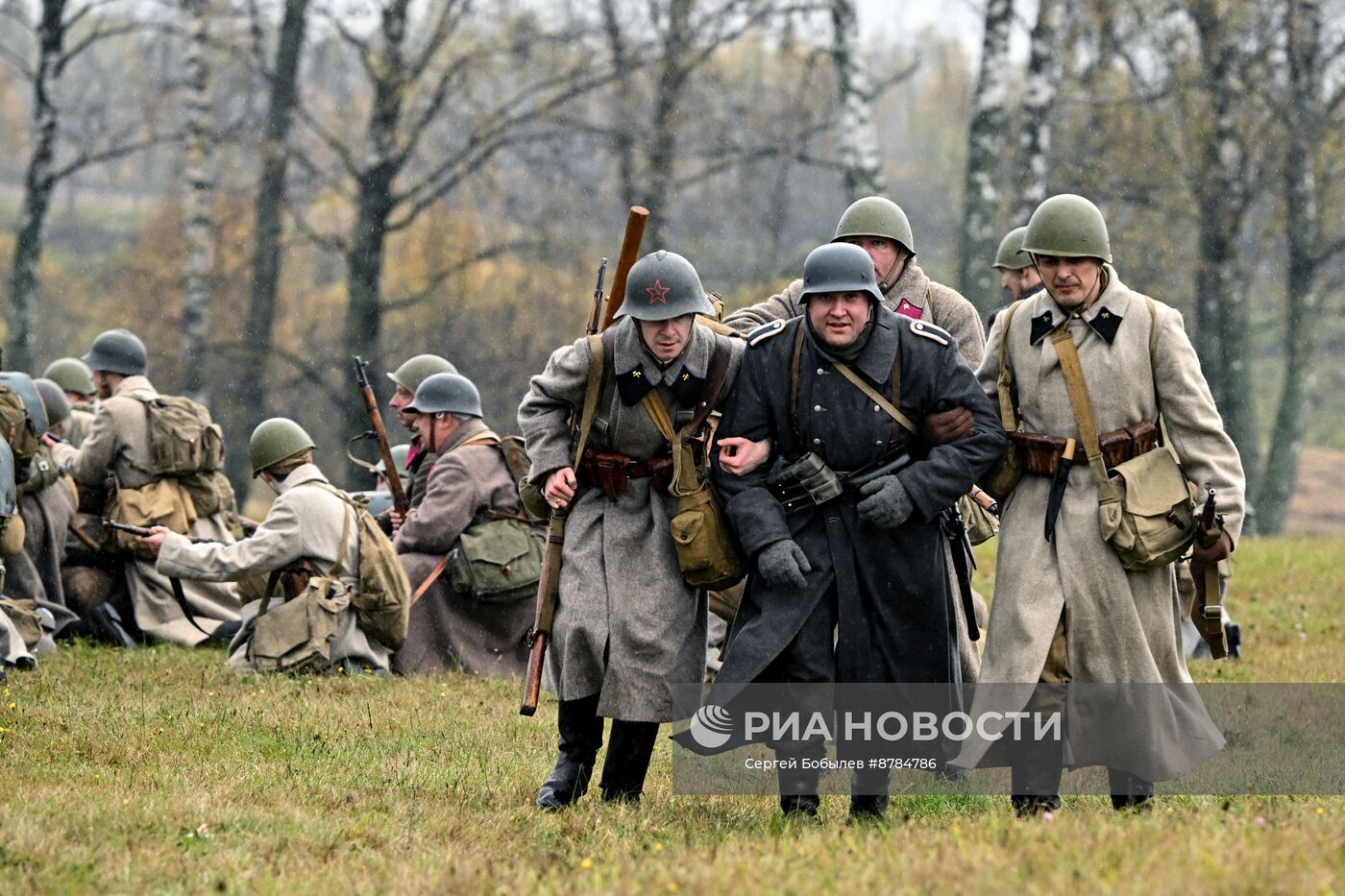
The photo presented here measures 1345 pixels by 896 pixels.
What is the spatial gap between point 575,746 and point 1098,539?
2.13 meters

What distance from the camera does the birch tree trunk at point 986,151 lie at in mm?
18391

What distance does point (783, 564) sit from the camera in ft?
20.1

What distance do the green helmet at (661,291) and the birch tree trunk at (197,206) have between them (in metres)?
16.1

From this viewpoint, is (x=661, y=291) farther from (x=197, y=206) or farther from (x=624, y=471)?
(x=197, y=206)

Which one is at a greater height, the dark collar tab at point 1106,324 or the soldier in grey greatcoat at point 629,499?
the dark collar tab at point 1106,324

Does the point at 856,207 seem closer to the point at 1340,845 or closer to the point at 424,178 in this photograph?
the point at 1340,845

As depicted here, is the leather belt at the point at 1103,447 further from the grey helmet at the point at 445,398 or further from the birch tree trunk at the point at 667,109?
the birch tree trunk at the point at 667,109

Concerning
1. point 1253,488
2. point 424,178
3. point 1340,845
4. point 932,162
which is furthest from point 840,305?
point 932,162

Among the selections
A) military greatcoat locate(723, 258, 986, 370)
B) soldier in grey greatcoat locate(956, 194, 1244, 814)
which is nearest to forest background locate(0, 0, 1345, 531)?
military greatcoat locate(723, 258, 986, 370)

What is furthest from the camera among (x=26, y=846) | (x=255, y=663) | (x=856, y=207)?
(x=255, y=663)

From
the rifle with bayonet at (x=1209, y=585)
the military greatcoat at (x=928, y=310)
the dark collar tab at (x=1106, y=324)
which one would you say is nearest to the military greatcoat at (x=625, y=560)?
the military greatcoat at (x=928, y=310)

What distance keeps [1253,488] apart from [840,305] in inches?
1174

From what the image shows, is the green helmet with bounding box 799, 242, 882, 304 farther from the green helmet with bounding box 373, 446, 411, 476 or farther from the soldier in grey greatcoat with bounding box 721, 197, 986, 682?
the green helmet with bounding box 373, 446, 411, 476

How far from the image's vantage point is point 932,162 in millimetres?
47375
